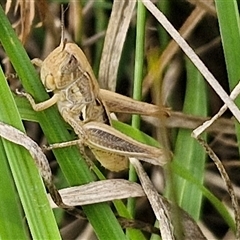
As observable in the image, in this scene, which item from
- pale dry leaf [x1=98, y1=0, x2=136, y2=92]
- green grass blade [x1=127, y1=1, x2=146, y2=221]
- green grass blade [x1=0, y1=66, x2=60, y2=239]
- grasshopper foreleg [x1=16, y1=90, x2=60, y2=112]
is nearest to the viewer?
green grass blade [x1=0, y1=66, x2=60, y2=239]

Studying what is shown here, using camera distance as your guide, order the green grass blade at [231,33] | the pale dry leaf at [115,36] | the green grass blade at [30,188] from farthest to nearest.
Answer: the pale dry leaf at [115,36] → the green grass blade at [231,33] → the green grass blade at [30,188]

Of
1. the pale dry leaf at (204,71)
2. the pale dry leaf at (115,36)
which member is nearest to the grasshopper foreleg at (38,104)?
the pale dry leaf at (204,71)

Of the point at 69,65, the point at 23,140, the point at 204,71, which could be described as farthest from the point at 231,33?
the point at 23,140

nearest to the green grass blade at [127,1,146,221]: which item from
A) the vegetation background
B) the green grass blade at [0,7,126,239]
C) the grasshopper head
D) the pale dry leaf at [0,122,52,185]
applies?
the vegetation background

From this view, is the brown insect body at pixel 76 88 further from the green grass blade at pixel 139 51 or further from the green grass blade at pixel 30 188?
the green grass blade at pixel 30 188

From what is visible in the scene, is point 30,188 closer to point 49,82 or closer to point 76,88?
point 49,82

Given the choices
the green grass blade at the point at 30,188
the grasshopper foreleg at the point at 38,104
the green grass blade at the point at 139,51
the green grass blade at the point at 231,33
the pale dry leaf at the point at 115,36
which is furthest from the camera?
the pale dry leaf at the point at 115,36

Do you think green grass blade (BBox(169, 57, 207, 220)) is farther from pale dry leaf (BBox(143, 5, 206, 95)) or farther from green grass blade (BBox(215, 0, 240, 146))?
A: green grass blade (BBox(215, 0, 240, 146))
